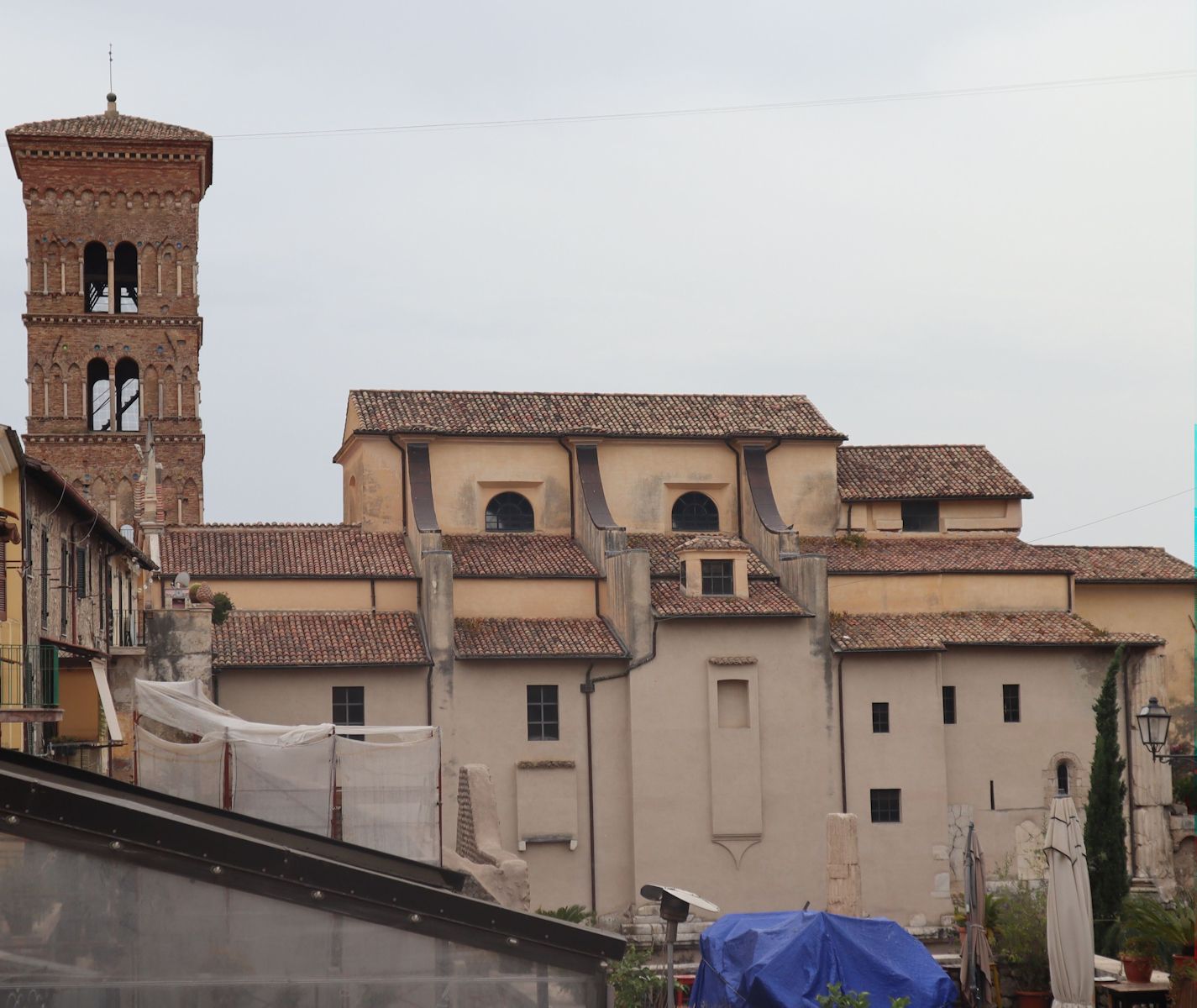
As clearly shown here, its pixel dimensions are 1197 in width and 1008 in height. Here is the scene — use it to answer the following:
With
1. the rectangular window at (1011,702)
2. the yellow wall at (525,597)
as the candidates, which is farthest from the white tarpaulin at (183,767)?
the rectangular window at (1011,702)

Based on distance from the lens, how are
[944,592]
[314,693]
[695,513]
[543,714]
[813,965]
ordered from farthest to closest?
[695,513], [944,592], [543,714], [314,693], [813,965]

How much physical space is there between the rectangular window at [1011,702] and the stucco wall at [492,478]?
1092 centimetres

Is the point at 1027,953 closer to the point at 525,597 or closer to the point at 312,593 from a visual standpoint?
the point at 525,597

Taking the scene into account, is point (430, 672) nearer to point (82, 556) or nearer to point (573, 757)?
point (573, 757)

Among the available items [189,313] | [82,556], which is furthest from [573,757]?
[189,313]

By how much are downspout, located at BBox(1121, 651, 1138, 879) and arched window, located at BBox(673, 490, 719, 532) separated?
10126mm

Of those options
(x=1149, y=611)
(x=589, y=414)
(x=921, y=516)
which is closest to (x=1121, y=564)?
(x=1149, y=611)

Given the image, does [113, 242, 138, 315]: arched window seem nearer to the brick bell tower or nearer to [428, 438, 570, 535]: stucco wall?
the brick bell tower

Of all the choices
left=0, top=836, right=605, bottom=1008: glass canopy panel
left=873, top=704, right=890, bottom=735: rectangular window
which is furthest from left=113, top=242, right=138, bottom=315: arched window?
left=0, top=836, right=605, bottom=1008: glass canopy panel

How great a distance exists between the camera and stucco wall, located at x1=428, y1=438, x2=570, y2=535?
119 feet

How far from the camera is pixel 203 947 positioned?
16.7 ft

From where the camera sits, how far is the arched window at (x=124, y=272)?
46.8 m

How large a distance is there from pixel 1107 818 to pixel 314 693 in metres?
15.8

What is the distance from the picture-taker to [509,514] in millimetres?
37000
